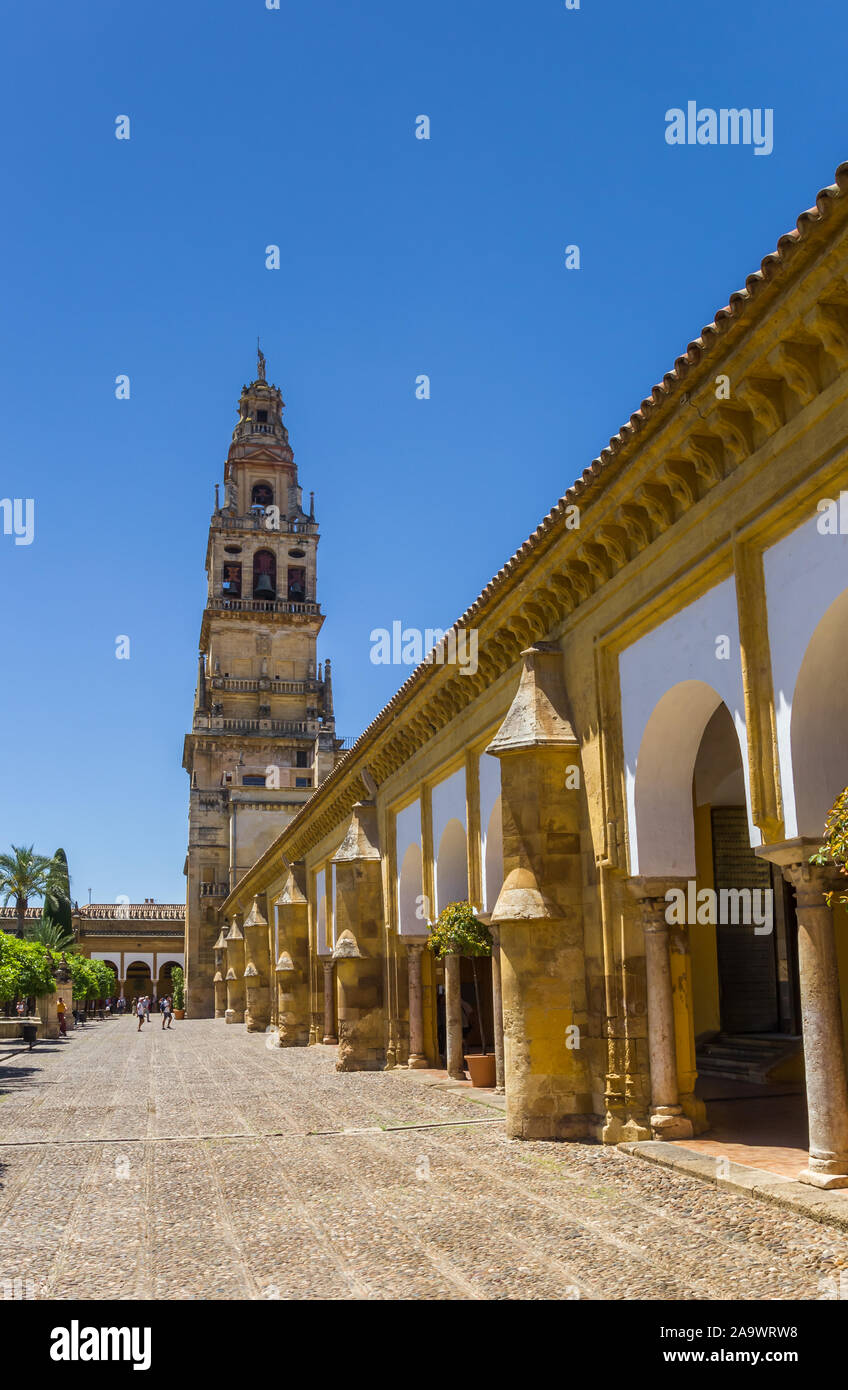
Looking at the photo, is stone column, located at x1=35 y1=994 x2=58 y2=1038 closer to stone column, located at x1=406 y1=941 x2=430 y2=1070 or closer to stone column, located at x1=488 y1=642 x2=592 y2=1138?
Answer: stone column, located at x1=406 y1=941 x2=430 y2=1070

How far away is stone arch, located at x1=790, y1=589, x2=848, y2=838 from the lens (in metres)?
7.61

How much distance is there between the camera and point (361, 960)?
19.9 metres

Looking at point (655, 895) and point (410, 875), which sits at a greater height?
point (410, 875)

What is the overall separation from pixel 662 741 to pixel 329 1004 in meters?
18.5

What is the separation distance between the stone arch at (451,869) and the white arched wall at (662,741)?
6.51 meters

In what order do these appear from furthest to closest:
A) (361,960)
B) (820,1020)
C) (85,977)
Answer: (85,977)
(361,960)
(820,1020)

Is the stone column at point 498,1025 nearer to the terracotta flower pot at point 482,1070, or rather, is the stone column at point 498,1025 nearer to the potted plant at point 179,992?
the terracotta flower pot at point 482,1070

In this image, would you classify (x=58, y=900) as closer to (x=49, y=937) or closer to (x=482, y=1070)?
(x=49, y=937)

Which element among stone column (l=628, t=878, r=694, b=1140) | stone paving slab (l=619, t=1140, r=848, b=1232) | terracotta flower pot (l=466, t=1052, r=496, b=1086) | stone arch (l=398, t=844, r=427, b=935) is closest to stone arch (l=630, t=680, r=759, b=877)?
stone column (l=628, t=878, r=694, b=1140)

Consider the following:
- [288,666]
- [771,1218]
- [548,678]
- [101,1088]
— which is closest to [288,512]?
[288,666]

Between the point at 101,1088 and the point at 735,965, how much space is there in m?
10.2

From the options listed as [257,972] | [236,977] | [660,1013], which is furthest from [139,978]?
[660,1013]

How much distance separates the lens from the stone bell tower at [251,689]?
57250mm

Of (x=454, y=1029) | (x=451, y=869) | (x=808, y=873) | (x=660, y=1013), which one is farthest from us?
(x=454, y=1029)
